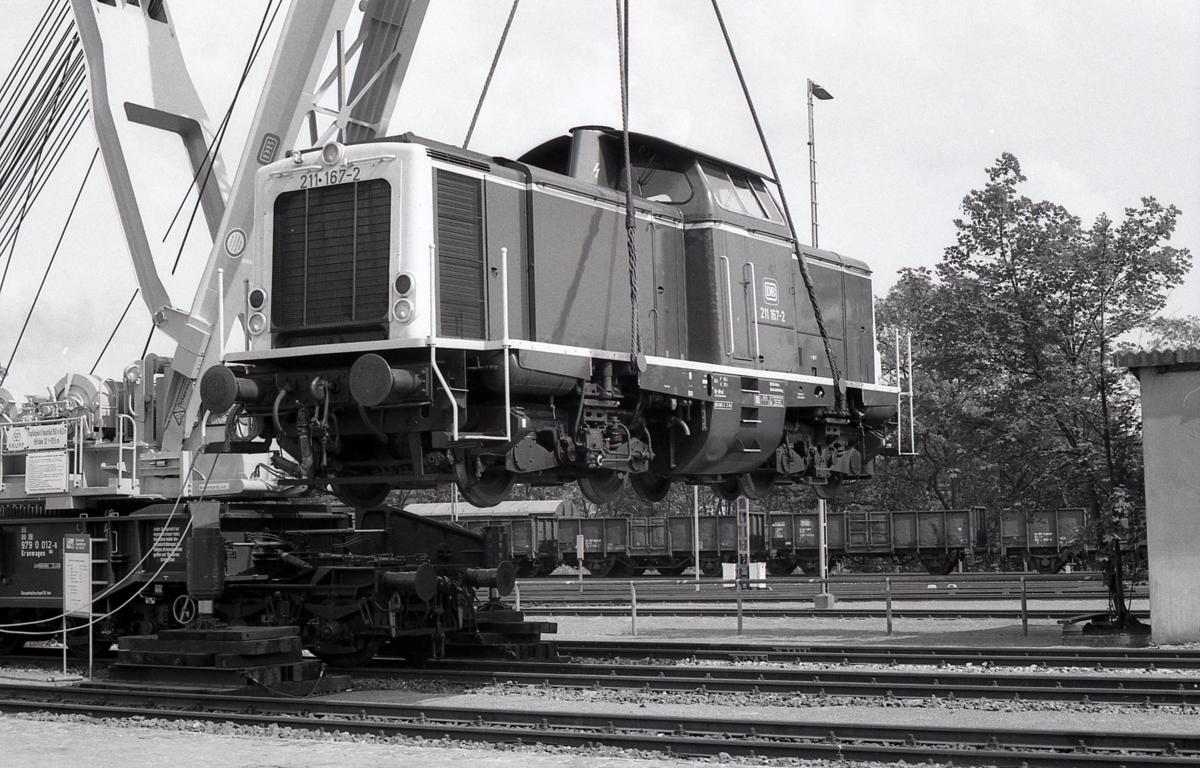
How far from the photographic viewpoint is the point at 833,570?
41438mm

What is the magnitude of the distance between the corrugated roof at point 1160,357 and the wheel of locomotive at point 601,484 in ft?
23.9

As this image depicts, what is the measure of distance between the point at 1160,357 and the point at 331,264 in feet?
33.9

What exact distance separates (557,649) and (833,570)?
93.2 feet

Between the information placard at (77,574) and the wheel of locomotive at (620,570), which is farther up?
the information placard at (77,574)

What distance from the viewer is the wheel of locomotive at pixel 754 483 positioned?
44.9 ft

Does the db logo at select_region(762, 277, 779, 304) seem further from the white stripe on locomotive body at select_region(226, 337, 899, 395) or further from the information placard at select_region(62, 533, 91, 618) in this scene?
the information placard at select_region(62, 533, 91, 618)

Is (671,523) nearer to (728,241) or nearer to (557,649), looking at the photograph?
(557,649)

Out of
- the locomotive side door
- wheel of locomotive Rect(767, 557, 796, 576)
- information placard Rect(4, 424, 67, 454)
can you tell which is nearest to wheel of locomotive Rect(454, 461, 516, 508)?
the locomotive side door

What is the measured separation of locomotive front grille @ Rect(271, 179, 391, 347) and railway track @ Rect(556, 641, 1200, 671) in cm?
560

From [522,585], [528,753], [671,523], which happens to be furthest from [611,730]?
[671,523]

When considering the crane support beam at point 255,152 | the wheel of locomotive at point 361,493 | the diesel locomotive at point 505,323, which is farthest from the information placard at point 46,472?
the wheel of locomotive at point 361,493

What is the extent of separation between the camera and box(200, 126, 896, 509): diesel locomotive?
1005 cm

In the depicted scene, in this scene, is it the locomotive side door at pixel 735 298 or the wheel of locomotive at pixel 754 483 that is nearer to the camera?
the locomotive side door at pixel 735 298

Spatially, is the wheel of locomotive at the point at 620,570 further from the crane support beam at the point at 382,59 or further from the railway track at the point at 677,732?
the railway track at the point at 677,732
